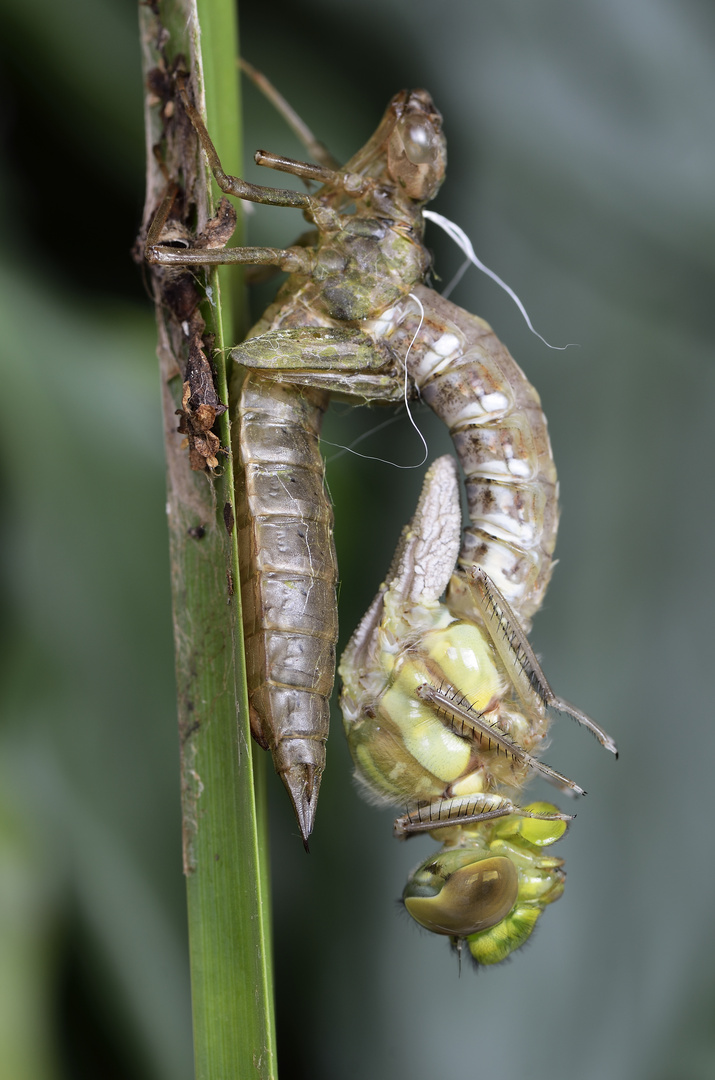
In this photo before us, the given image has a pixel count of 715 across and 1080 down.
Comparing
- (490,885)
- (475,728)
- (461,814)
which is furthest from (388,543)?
(490,885)

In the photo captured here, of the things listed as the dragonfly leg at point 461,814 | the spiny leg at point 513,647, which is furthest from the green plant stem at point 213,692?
the spiny leg at point 513,647

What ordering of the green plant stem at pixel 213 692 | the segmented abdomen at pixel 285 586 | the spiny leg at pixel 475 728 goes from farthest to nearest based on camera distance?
1. the spiny leg at pixel 475 728
2. the segmented abdomen at pixel 285 586
3. the green plant stem at pixel 213 692

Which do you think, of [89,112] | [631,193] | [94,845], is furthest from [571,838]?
[89,112]

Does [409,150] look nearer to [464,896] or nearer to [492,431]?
[492,431]

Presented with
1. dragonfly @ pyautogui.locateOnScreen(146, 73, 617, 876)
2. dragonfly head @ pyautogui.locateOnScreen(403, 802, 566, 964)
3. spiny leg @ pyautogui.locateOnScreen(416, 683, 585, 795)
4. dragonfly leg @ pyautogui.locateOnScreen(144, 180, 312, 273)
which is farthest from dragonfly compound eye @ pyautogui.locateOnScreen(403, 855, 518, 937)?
dragonfly leg @ pyautogui.locateOnScreen(144, 180, 312, 273)

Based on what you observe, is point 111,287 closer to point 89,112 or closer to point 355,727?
point 89,112

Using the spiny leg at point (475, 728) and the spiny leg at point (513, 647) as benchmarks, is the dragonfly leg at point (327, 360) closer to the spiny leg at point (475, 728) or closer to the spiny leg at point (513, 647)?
the spiny leg at point (513, 647)
